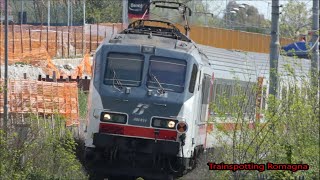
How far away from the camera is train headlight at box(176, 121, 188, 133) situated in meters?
18.3

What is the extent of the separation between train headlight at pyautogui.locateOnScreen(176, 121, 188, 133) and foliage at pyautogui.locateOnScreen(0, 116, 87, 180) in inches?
106

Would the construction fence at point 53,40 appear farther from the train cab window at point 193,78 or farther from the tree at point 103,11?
the train cab window at point 193,78

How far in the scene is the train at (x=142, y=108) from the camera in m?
18.3

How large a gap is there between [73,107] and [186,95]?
14.4 metres

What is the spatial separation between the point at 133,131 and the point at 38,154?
9.27ft

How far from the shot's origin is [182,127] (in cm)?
1833

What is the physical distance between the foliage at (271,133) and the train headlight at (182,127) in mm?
775

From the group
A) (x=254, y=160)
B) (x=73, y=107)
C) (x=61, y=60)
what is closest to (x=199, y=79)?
(x=254, y=160)

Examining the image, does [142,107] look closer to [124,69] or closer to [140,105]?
[140,105]

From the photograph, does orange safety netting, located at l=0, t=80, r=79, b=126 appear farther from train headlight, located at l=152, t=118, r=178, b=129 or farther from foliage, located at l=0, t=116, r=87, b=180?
train headlight, located at l=152, t=118, r=178, b=129

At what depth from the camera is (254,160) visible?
1891 cm

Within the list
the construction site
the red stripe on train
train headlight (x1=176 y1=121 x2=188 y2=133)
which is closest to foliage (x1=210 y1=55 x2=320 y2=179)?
train headlight (x1=176 y1=121 x2=188 y2=133)

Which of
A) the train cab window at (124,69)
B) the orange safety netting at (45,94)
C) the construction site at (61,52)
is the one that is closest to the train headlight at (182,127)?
the train cab window at (124,69)

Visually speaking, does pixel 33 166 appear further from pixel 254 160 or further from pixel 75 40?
pixel 75 40
